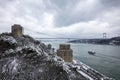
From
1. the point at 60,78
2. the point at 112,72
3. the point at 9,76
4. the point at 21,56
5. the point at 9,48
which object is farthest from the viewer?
the point at 112,72

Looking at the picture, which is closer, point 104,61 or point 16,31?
point 16,31

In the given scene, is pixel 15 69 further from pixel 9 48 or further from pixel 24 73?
pixel 9 48

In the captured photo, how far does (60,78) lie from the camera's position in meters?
11.1

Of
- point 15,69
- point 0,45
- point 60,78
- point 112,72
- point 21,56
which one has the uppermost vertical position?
point 0,45

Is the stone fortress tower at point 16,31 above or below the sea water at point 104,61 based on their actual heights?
above

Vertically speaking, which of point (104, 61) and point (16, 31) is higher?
point (16, 31)

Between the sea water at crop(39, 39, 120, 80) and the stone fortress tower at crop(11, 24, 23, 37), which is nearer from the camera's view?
the stone fortress tower at crop(11, 24, 23, 37)

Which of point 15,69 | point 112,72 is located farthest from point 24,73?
point 112,72

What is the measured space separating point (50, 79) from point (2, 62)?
12.7 feet

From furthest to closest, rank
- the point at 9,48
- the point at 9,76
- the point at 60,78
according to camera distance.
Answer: the point at 9,48 → the point at 60,78 → the point at 9,76

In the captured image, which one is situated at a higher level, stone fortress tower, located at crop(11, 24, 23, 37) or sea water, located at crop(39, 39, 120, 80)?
stone fortress tower, located at crop(11, 24, 23, 37)

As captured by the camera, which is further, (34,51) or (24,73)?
(34,51)

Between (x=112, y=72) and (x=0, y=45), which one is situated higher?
(x=0, y=45)

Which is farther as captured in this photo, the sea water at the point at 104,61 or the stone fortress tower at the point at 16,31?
the sea water at the point at 104,61
